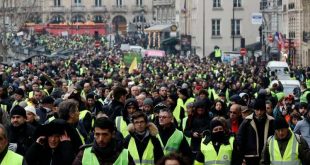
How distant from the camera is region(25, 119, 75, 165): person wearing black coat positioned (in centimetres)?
1081

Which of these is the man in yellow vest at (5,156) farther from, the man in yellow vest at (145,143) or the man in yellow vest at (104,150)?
the man in yellow vest at (145,143)

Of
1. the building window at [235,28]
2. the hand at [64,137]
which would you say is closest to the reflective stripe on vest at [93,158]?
the hand at [64,137]

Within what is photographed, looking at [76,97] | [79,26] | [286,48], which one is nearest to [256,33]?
[286,48]

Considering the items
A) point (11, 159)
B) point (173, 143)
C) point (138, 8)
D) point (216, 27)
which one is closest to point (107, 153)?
point (11, 159)

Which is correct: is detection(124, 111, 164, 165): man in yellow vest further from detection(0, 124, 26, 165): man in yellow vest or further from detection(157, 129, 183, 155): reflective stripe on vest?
detection(0, 124, 26, 165): man in yellow vest

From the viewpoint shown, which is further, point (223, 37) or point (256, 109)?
point (223, 37)

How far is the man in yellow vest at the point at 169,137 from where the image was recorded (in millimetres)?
12555

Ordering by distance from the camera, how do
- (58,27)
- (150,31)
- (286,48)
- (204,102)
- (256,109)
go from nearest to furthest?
1. (256,109)
2. (204,102)
3. (286,48)
4. (150,31)
5. (58,27)

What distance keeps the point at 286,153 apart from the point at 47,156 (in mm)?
3008

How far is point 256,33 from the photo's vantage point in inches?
3169

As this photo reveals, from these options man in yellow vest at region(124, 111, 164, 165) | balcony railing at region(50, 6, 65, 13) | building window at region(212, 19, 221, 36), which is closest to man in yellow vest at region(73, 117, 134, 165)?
man in yellow vest at region(124, 111, 164, 165)

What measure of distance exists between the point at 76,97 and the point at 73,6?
131 meters

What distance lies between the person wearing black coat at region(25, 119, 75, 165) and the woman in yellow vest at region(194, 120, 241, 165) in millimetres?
2218

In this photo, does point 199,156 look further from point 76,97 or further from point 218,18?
point 218,18
